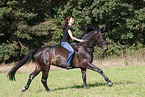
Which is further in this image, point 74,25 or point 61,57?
point 74,25

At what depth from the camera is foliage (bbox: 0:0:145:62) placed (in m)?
25.5

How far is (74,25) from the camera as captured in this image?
2600cm

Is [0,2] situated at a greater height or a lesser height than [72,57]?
greater

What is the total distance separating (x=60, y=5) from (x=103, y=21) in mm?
5921

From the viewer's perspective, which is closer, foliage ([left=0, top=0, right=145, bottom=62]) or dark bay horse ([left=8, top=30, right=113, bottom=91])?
dark bay horse ([left=8, top=30, right=113, bottom=91])

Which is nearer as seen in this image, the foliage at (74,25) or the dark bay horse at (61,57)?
the dark bay horse at (61,57)

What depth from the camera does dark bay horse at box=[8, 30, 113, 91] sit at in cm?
955

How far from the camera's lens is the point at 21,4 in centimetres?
2895

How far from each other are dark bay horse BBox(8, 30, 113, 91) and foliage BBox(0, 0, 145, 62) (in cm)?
1437

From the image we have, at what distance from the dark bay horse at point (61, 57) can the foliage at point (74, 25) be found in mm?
14373

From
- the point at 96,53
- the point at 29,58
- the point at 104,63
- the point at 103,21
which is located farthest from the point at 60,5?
the point at 29,58

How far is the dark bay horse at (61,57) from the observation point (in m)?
9.55

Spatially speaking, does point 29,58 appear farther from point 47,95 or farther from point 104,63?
point 104,63

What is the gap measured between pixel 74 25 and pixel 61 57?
16721 mm
